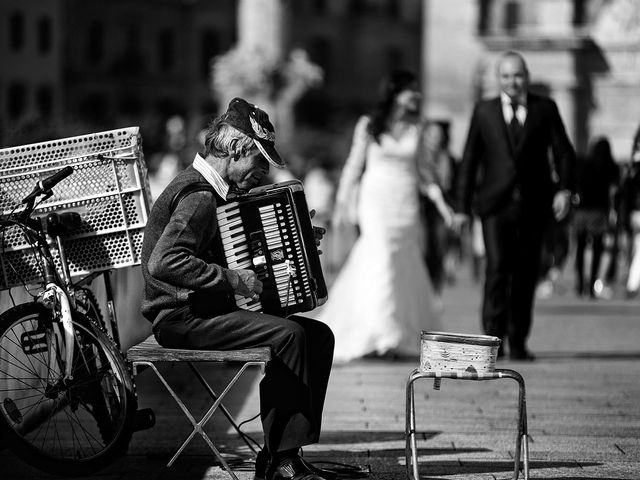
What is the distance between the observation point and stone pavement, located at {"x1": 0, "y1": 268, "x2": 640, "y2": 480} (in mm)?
7254

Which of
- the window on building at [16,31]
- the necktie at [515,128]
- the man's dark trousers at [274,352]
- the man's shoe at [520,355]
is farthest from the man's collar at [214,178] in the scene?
the window on building at [16,31]

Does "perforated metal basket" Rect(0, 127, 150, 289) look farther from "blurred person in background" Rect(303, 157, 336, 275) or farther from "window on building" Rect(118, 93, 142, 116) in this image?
"window on building" Rect(118, 93, 142, 116)

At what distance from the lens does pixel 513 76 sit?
11.3 metres

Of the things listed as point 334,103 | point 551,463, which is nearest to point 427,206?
point 551,463

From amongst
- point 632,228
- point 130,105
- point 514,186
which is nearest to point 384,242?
point 514,186

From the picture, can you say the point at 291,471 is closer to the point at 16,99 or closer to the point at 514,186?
the point at 514,186

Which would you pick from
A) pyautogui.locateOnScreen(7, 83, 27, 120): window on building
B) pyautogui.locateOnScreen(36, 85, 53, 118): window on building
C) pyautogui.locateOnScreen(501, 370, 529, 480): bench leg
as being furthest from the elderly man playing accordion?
pyautogui.locateOnScreen(36, 85, 53, 118): window on building

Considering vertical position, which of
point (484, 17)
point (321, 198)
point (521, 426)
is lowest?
point (321, 198)

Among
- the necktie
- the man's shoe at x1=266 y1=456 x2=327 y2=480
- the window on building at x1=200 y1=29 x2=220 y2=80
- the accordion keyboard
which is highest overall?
the accordion keyboard

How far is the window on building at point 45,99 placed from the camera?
253ft

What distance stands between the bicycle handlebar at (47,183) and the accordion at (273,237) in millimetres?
772

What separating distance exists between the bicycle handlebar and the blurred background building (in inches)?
1028

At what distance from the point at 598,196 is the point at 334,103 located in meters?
67.6

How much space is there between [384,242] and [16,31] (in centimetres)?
6529
